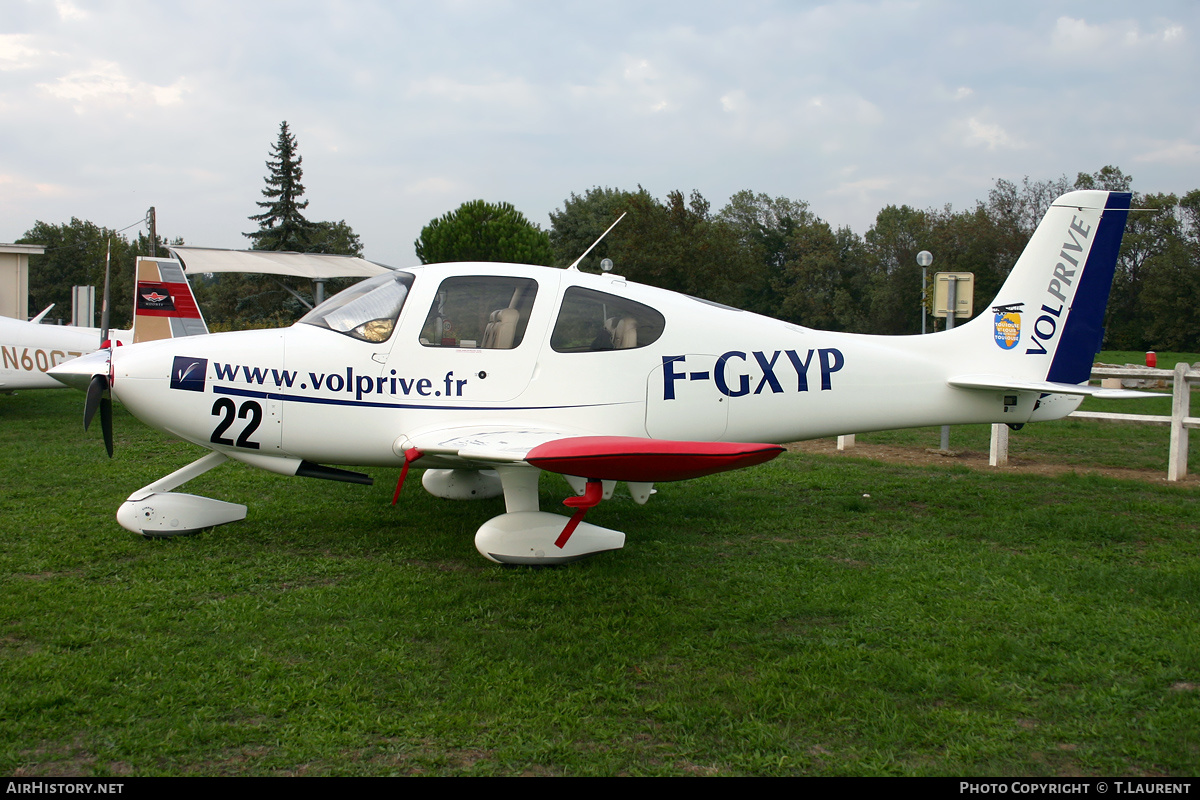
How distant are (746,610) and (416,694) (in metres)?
2.04

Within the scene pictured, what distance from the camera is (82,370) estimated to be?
542 centimetres

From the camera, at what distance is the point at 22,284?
1012 inches

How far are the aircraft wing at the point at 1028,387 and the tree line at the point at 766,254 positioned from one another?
83.1ft

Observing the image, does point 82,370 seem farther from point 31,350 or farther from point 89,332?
point 89,332

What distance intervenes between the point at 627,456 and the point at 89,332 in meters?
14.3

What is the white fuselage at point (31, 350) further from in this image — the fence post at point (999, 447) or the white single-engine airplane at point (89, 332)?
the fence post at point (999, 447)

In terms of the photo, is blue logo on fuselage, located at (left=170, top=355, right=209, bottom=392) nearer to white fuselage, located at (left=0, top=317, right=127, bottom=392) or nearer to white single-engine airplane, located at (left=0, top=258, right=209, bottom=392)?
white single-engine airplane, located at (left=0, top=258, right=209, bottom=392)

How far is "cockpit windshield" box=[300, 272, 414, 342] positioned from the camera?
18.1ft

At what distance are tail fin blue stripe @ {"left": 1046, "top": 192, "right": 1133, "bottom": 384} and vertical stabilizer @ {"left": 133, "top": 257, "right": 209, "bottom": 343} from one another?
10370 millimetres

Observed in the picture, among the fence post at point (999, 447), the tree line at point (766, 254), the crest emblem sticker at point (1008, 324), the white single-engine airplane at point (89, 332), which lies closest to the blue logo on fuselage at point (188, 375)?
the white single-engine airplane at point (89, 332)

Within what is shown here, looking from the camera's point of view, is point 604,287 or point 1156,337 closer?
point 604,287

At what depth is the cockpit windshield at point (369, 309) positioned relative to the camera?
5520mm

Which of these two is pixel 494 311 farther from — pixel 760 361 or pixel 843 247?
pixel 843 247
